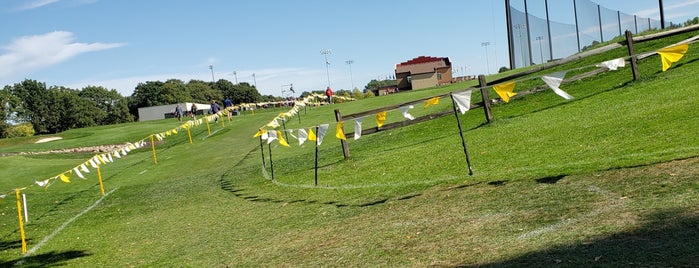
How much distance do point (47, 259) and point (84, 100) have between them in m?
127

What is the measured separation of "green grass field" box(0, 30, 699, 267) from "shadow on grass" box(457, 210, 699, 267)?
0.07 feet

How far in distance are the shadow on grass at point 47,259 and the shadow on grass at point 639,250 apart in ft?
23.3

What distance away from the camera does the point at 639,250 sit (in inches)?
210

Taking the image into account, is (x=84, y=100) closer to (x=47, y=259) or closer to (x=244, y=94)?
(x=244, y=94)

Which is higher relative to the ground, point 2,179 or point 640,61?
point 640,61

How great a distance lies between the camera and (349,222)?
29.5 ft

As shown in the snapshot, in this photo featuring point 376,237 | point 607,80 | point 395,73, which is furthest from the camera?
point 395,73

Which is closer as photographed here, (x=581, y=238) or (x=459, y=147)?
(x=581, y=238)

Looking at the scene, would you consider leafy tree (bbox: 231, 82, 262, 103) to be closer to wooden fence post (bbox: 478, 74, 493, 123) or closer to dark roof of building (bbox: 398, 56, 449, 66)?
dark roof of building (bbox: 398, 56, 449, 66)

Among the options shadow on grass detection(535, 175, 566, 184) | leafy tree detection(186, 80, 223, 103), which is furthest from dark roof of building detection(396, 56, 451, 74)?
shadow on grass detection(535, 175, 566, 184)

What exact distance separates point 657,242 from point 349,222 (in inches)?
176

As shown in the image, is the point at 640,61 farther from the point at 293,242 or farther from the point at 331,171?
the point at 293,242

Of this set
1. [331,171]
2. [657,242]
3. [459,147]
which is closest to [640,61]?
[459,147]

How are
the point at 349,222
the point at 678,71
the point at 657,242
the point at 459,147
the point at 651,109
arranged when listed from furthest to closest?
the point at 678,71
the point at 459,147
the point at 651,109
the point at 349,222
the point at 657,242
